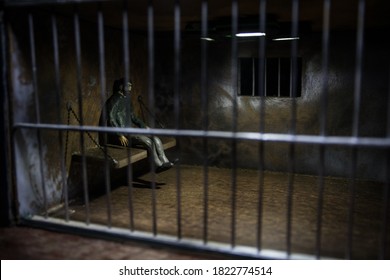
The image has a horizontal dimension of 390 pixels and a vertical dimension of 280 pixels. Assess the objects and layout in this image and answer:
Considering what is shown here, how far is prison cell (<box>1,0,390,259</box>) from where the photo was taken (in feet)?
13.5

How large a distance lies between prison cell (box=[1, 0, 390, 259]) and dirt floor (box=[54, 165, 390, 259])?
0.10ft

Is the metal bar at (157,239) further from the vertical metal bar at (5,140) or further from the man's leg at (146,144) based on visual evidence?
the man's leg at (146,144)

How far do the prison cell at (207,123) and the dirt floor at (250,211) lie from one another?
0.03m

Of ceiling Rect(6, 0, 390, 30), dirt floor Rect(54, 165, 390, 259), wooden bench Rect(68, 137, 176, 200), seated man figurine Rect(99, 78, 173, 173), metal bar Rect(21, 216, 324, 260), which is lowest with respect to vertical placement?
dirt floor Rect(54, 165, 390, 259)

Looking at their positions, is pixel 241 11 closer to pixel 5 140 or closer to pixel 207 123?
pixel 207 123

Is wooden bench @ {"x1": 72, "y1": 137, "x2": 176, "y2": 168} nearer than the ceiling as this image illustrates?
No

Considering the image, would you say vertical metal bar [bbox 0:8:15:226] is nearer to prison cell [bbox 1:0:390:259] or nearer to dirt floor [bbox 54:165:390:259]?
prison cell [bbox 1:0:390:259]

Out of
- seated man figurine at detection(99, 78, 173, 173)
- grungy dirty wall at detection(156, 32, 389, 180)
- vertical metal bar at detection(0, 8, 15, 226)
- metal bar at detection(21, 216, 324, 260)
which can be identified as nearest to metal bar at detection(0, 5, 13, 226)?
vertical metal bar at detection(0, 8, 15, 226)

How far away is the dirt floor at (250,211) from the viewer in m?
4.37

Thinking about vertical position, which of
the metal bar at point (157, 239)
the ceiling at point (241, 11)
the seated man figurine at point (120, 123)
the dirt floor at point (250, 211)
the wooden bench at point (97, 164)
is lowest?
the dirt floor at point (250, 211)

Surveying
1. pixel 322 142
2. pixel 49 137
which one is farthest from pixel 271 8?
pixel 49 137

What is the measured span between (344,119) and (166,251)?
4806 millimetres

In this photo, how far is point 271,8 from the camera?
5.31m

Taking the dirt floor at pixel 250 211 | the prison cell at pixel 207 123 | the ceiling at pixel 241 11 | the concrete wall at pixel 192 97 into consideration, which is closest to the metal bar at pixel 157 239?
the prison cell at pixel 207 123
